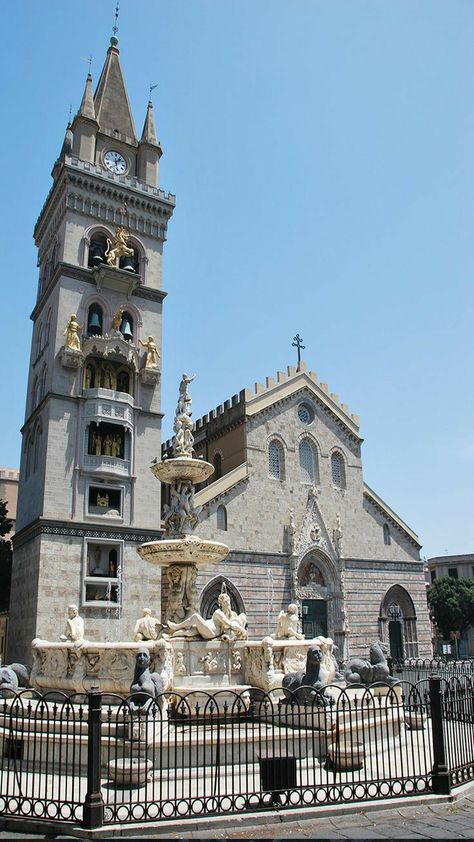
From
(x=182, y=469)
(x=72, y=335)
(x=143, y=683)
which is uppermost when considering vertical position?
(x=72, y=335)

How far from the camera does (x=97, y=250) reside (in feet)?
119

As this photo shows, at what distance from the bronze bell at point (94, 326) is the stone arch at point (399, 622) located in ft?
76.1

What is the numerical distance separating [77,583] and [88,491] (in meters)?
4.21

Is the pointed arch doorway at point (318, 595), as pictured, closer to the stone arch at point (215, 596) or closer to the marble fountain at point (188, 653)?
the stone arch at point (215, 596)

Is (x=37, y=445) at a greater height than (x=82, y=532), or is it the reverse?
(x=37, y=445)

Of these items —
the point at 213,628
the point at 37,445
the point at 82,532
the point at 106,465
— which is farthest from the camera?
the point at 37,445

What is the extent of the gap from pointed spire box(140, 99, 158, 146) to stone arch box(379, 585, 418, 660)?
30.5 m

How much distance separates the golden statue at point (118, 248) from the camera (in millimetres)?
35062

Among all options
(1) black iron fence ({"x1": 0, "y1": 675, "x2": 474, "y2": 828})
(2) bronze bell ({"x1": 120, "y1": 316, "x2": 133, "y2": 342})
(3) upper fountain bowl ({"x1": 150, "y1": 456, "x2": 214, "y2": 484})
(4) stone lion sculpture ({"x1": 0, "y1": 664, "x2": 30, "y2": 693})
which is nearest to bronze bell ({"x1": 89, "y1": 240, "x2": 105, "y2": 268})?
(2) bronze bell ({"x1": 120, "y1": 316, "x2": 133, "y2": 342})

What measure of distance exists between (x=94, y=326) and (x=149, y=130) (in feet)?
→ 45.3

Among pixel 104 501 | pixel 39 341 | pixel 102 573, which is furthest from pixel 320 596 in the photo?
pixel 39 341

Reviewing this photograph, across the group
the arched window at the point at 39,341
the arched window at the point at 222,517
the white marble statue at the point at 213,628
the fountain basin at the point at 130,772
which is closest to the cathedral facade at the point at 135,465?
the arched window at the point at 222,517

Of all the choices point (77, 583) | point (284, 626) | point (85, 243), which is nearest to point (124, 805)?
point (284, 626)

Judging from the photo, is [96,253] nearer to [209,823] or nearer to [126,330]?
[126,330]
